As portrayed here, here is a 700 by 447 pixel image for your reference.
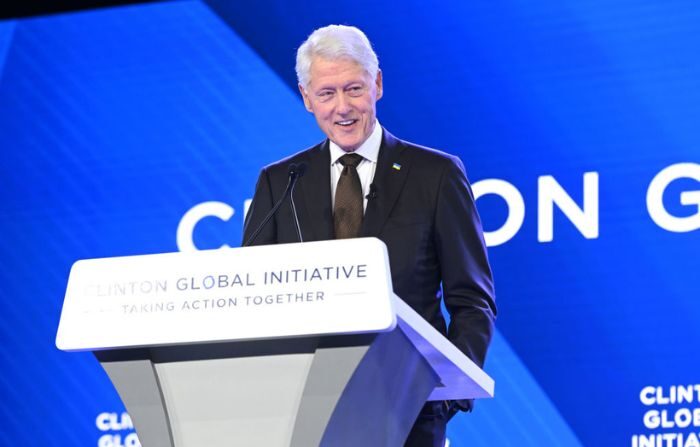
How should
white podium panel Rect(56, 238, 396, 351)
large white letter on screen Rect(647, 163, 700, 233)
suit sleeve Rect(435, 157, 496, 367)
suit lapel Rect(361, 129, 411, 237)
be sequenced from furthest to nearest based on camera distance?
1. large white letter on screen Rect(647, 163, 700, 233)
2. suit lapel Rect(361, 129, 411, 237)
3. suit sleeve Rect(435, 157, 496, 367)
4. white podium panel Rect(56, 238, 396, 351)

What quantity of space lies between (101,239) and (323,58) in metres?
1.88

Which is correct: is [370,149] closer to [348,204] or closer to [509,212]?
[348,204]

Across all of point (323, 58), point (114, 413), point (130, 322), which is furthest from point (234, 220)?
point (130, 322)

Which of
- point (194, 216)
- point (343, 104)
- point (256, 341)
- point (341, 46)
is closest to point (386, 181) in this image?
point (343, 104)

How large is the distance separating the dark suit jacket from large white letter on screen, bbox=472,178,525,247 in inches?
42.1

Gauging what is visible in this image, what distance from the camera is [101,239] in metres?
3.89

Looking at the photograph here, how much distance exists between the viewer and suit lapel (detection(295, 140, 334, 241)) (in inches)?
88.3

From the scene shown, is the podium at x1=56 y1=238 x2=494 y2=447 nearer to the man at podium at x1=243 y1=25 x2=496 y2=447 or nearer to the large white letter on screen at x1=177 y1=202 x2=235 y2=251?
the man at podium at x1=243 y1=25 x2=496 y2=447

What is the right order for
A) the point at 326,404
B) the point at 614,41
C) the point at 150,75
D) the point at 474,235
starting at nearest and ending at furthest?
the point at 326,404 < the point at 474,235 < the point at 614,41 < the point at 150,75

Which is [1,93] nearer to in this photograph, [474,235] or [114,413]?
[114,413]

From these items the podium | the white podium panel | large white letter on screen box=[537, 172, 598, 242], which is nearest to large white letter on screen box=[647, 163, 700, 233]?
large white letter on screen box=[537, 172, 598, 242]

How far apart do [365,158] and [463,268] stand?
0.38 m

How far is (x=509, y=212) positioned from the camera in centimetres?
336

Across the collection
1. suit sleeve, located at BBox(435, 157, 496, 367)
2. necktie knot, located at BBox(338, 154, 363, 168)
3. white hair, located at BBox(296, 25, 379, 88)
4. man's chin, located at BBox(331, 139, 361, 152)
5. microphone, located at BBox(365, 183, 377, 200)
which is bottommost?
suit sleeve, located at BBox(435, 157, 496, 367)
